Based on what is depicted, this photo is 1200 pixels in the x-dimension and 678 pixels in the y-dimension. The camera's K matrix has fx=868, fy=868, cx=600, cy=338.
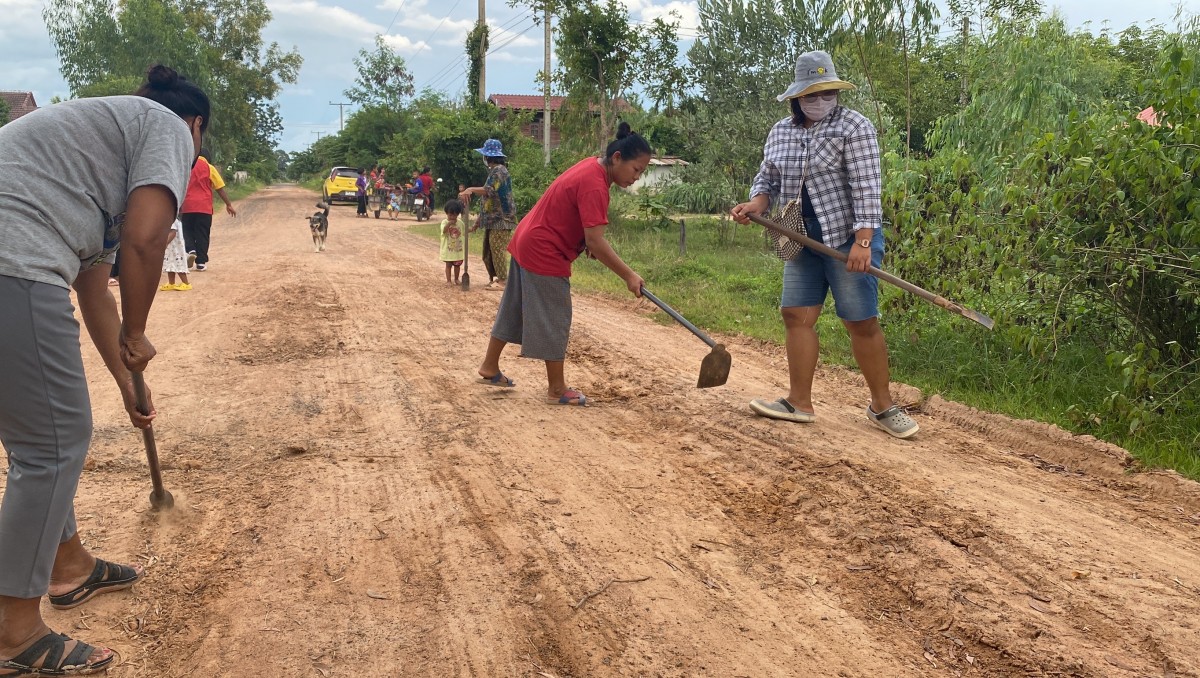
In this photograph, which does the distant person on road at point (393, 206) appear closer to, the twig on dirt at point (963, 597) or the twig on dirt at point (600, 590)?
the twig on dirt at point (600, 590)

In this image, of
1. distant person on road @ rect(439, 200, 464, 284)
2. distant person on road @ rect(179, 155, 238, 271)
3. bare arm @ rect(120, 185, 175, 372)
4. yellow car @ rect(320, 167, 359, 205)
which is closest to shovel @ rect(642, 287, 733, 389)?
bare arm @ rect(120, 185, 175, 372)

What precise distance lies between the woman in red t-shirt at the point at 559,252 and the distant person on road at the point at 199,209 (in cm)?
635

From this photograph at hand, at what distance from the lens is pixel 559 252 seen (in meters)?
5.33

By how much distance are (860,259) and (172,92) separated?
3.23 metres

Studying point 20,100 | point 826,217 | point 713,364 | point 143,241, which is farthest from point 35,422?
point 20,100

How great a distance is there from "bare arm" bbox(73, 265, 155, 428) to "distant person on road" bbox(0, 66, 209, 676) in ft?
0.60

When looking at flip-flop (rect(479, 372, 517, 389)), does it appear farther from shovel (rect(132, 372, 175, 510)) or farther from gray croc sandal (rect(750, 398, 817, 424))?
shovel (rect(132, 372, 175, 510))

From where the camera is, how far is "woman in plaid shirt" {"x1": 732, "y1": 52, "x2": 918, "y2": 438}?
15.0 ft

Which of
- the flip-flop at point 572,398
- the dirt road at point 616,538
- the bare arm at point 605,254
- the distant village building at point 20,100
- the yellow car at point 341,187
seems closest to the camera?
the dirt road at point 616,538

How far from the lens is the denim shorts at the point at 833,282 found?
470 centimetres

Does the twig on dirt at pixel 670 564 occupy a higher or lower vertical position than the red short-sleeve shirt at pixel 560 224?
lower

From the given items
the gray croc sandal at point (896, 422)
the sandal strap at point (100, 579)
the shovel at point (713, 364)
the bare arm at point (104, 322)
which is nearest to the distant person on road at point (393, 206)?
A: the shovel at point (713, 364)

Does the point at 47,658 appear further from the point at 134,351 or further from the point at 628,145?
the point at 628,145

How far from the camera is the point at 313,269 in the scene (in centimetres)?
1195
